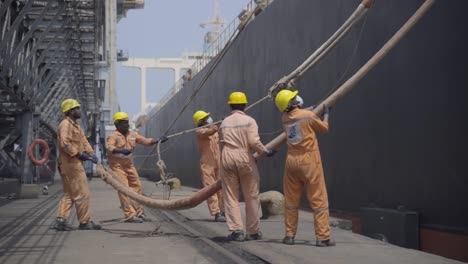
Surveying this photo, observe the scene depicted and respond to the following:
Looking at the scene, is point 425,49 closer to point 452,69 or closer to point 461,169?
point 452,69

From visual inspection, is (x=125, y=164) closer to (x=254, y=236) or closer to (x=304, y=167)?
(x=254, y=236)

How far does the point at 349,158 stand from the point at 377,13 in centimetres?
206

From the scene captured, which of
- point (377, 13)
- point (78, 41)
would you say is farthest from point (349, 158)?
point (78, 41)

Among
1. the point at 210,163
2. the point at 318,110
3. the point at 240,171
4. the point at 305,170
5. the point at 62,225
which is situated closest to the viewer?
the point at 305,170

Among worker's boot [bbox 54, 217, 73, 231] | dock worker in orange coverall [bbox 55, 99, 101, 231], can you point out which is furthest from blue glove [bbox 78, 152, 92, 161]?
worker's boot [bbox 54, 217, 73, 231]

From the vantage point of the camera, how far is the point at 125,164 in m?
8.90

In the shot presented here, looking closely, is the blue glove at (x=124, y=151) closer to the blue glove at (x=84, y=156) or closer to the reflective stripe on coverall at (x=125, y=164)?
the reflective stripe on coverall at (x=125, y=164)

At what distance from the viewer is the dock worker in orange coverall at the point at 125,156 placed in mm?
8750

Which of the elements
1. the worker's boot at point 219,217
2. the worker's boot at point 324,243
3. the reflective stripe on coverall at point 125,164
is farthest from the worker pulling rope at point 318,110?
the worker's boot at point 219,217

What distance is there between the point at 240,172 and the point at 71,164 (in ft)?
8.21

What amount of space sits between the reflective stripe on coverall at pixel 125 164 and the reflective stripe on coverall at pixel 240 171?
2.38 meters

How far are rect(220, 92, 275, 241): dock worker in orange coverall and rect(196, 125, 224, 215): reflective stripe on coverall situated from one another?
7.04 feet

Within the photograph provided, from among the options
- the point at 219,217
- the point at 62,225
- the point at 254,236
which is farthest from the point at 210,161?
the point at 254,236

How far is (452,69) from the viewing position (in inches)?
245
